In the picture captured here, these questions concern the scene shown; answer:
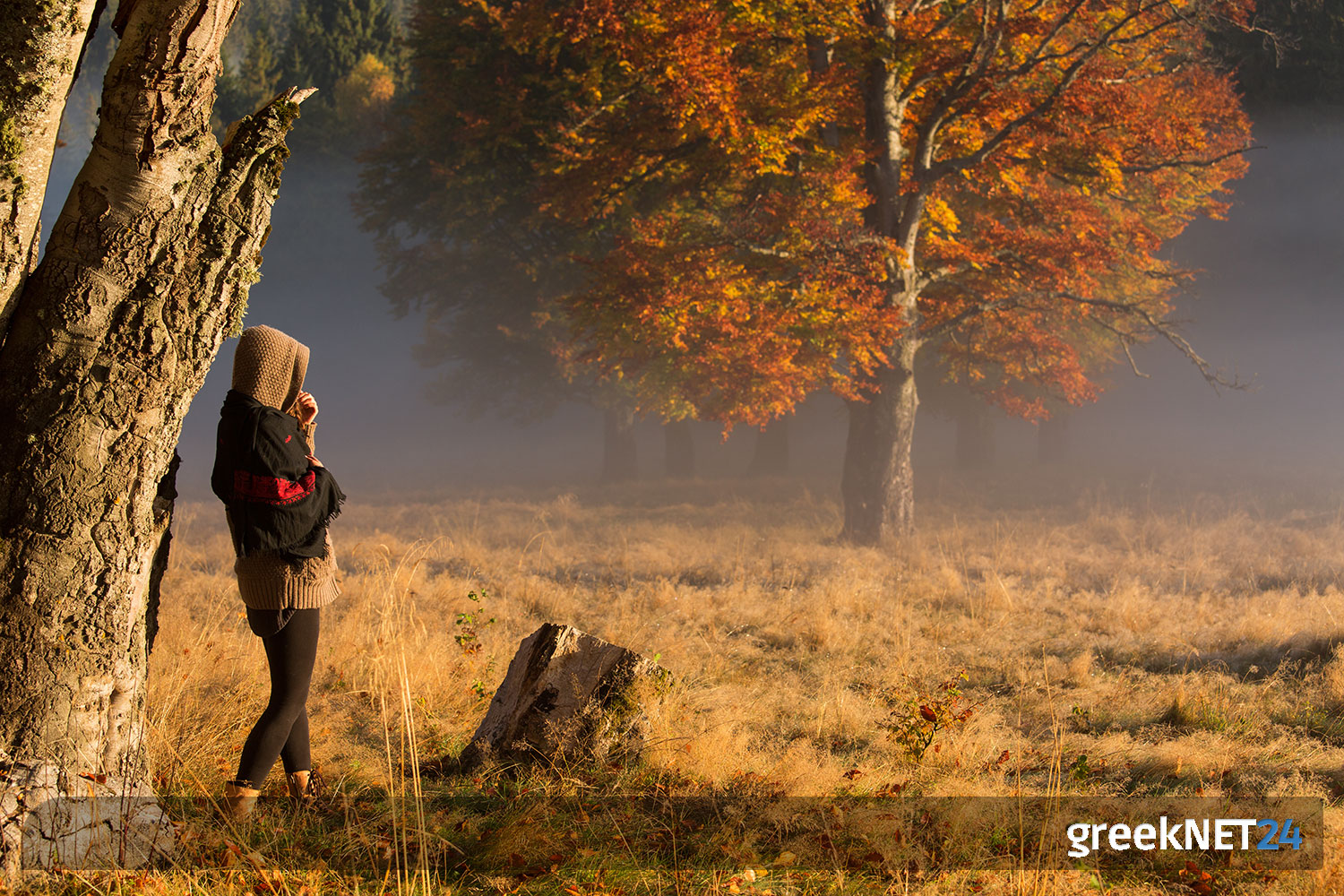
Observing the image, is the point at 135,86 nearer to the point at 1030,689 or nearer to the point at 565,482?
the point at 1030,689

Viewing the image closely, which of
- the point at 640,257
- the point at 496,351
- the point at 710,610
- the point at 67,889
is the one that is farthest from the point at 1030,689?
the point at 496,351

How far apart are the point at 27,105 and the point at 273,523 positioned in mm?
1540

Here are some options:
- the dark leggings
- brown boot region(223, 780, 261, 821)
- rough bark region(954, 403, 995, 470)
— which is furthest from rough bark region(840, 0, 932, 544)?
rough bark region(954, 403, 995, 470)

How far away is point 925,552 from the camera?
11.3 m

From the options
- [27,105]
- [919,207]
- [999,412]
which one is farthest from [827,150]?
[999,412]

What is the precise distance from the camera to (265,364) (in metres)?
2.90

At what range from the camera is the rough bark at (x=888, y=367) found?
1234 centimetres

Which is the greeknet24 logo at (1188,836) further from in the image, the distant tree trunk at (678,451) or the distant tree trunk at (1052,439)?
the distant tree trunk at (1052,439)

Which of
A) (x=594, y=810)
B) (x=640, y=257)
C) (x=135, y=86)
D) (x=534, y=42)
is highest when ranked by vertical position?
(x=534, y=42)

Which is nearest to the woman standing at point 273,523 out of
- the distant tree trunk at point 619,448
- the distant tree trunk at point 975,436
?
the distant tree trunk at point 619,448

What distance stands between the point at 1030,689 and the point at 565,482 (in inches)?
808

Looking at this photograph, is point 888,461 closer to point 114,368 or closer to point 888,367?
point 888,367

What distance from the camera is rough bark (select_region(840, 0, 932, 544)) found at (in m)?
12.3

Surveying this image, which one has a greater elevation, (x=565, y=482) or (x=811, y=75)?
(x=811, y=75)
